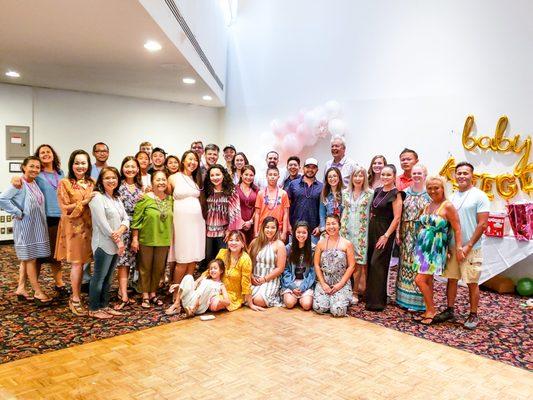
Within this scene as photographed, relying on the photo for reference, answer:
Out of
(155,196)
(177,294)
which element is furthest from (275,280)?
(155,196)

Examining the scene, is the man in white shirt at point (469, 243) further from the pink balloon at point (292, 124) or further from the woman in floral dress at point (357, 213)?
the pink balloon at point (292, 124)

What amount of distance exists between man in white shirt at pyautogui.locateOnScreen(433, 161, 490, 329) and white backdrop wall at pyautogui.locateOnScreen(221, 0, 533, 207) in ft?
5.71

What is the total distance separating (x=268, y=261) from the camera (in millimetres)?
4133

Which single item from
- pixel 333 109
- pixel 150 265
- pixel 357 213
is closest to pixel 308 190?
pixel 357 213

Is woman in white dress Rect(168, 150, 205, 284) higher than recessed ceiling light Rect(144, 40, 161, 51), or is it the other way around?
recessed ceiling light Rect(144, 40, 161, 51)

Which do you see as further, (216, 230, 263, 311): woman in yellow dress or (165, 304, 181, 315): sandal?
(216, 230, 263, 311): woman in yellow dress

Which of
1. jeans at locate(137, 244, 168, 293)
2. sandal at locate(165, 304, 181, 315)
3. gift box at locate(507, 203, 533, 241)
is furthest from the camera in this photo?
gift box at locate(507, 203, 533, 241)

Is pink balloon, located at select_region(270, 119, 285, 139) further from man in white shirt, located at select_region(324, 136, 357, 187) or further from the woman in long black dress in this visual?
the woman in long black dress

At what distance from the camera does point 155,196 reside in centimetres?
392

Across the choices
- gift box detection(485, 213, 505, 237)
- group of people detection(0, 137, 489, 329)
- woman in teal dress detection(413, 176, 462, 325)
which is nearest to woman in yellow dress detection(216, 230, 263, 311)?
group of people detection(0, 137, 489, 329)

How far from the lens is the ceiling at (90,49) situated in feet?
11.6

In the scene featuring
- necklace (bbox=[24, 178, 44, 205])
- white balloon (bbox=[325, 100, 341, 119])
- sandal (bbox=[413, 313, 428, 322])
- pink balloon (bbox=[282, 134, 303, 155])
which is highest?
white balloon (bbox=[325, 100, 341, 119])

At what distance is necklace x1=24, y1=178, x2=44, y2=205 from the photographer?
3.96 metres

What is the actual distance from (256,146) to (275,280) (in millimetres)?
4507
